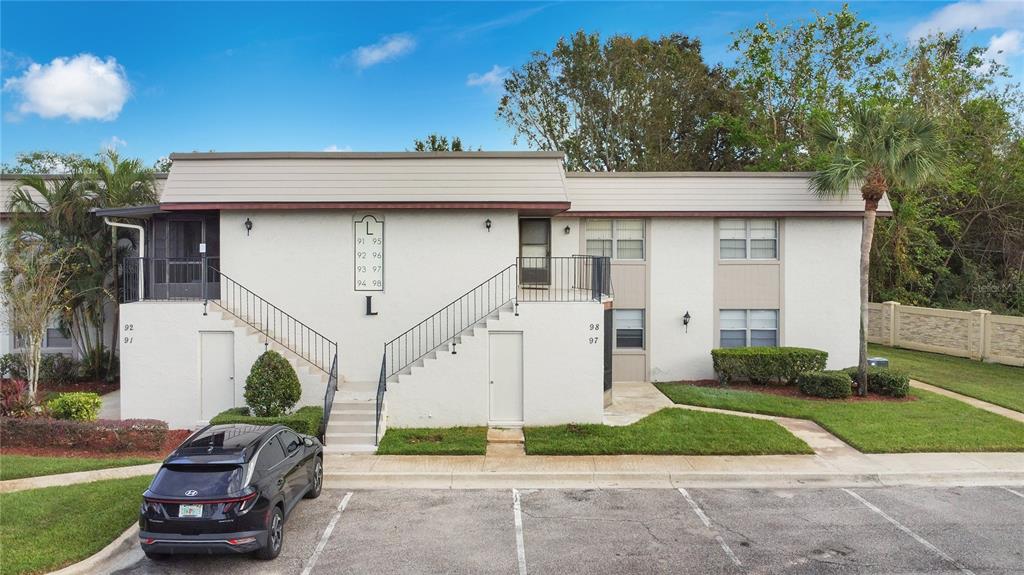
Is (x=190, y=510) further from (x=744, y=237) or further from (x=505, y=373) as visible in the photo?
(x=744, y=237)

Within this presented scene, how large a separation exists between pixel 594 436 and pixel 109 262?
547 inches

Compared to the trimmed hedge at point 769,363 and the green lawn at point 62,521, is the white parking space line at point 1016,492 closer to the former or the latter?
the trimmed hedge at point 769,363

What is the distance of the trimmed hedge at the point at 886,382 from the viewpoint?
1619cm

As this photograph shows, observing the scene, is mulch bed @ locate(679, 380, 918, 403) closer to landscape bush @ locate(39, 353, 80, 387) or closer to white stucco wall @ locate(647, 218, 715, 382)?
white stucco wall @ locate(647, 218, 715, 382)

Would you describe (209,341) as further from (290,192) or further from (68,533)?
(68,533)

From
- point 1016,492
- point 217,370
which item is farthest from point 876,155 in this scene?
point 217,370

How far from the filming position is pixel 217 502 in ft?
24.4

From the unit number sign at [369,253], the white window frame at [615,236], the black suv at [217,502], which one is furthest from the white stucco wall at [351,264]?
the black suv at [217,502]

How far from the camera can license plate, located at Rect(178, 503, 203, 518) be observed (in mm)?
7406

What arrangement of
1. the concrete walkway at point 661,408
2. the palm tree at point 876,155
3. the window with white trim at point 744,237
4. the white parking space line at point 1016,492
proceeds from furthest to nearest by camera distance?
the window with white trim at point 744,237 < the palm tree at point 876,155 < the concrete walkway at point 661,408 < the white parking space line at point 1016,492

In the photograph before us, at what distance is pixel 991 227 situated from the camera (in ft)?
95.2

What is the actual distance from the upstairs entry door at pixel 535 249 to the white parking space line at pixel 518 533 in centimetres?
774

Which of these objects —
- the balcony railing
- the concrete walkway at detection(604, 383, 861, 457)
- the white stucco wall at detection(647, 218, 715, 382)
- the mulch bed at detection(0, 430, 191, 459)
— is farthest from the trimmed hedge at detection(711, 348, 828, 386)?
the mulch bed at detection(0, 430, 191, 459)

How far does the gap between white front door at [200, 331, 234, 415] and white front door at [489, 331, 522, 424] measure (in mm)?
5801
